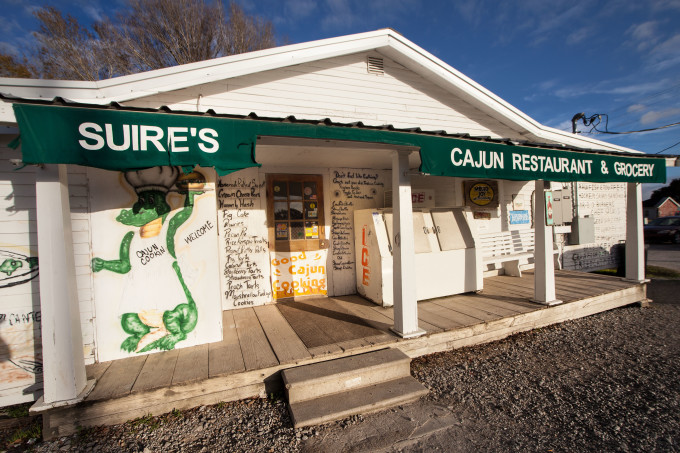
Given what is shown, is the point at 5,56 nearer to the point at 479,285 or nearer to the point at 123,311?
the point at 123,311

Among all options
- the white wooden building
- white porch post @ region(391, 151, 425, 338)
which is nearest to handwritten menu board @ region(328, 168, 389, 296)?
the white wooden building

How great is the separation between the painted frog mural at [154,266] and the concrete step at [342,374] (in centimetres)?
144

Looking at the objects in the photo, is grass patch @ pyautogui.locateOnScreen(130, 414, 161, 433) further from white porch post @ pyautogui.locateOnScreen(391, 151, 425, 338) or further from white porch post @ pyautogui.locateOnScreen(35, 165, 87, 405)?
white porch post @ pyautogui.locateOnScreen(391, 151, 425, 338)

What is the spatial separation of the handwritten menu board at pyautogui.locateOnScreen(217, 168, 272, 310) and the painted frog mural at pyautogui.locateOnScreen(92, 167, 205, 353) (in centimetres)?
129

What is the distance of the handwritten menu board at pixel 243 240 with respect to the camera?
4.88 metres

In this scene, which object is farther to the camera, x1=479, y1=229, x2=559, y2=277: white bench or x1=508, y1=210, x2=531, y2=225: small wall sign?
x1=508, y1=210, x2=531, y2=225: small wall sign

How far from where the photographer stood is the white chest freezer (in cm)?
489

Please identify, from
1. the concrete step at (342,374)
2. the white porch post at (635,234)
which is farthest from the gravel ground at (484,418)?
the white porch post at (635,234)

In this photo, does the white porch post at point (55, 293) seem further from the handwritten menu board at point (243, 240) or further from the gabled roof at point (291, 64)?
the handwritten menu board at point (243, 240)

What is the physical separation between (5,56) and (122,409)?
1746 centimetres

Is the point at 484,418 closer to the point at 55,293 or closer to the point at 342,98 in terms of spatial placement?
the point at 55,293

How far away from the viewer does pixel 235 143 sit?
2.77 metres

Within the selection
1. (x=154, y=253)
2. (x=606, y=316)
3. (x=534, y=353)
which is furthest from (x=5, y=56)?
(x=606, y=316)

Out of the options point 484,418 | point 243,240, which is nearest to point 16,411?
point 243,240
